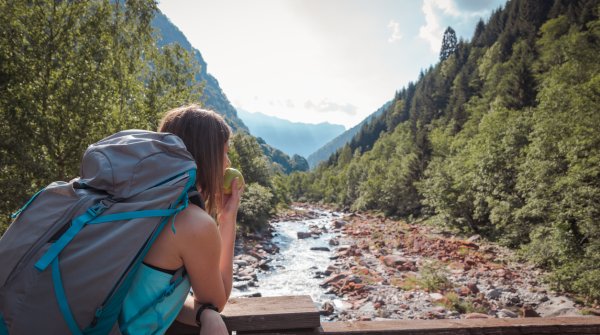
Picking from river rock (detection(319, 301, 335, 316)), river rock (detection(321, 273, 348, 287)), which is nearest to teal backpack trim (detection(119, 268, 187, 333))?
river rock (detection(319, 301, 335, 316))

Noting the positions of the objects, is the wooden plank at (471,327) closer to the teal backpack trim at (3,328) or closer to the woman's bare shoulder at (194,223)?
the woman's bare shoulder at (194,223)

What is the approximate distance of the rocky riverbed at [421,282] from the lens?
39.1 feet

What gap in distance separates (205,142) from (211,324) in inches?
35.0

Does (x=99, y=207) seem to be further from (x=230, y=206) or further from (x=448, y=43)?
(x=448, y=43)

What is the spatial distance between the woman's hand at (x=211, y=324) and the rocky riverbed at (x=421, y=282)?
362 inches

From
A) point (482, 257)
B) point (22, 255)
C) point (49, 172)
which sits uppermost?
point (22, 255)

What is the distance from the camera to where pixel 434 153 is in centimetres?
4816

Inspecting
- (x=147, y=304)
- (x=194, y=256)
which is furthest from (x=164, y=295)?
(x=194, y=256)

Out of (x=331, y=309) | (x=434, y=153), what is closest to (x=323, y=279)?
(x=331, y=309)

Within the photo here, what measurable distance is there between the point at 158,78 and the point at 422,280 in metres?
16.2

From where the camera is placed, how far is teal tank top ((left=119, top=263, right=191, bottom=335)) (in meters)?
1.34

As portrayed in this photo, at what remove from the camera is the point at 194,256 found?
4.82 ft

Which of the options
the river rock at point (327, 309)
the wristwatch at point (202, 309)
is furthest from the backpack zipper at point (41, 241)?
the river rock at point (327, 309)

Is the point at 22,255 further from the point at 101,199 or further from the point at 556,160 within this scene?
the point at 556,160
